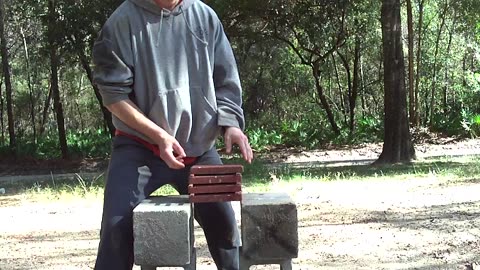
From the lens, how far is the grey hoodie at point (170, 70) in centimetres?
244

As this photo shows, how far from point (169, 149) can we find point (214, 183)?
197mm

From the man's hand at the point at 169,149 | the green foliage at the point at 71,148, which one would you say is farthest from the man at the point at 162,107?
the green foliage at the point at 71,148

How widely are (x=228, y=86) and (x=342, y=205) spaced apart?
4.86 meters

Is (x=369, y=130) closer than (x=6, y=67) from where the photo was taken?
No

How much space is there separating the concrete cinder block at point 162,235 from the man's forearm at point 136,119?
0.24 metres

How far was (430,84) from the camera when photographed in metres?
27.9

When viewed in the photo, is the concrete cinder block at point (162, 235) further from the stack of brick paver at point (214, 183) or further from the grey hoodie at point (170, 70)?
the grey hoodie at point (170, 70)

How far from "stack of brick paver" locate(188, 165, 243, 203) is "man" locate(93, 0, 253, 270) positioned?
73mm

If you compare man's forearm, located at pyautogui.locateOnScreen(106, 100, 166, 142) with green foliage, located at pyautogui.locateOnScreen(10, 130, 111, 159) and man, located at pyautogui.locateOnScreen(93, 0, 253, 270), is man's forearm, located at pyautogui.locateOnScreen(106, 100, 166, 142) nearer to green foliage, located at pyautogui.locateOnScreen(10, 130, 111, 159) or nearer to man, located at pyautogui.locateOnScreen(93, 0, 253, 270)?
man, located at pyautogui.locateOnScreen(93, 0, 253, 270)

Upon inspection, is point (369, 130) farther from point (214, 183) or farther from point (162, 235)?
point (162, 235)

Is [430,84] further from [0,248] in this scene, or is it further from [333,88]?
[0,248]

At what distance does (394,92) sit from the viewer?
14.3m

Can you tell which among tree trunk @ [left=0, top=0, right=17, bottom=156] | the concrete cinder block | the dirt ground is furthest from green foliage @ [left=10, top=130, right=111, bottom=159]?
the concrete cinder block

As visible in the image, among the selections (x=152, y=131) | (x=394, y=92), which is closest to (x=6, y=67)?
(x=394, y=92)
